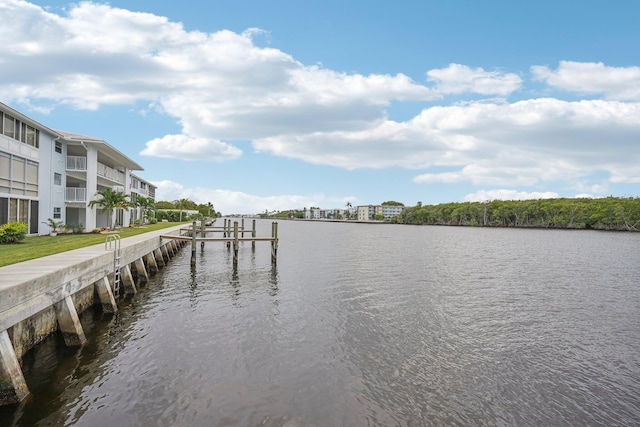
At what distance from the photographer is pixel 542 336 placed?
1385cm

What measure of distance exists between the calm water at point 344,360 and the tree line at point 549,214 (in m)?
115

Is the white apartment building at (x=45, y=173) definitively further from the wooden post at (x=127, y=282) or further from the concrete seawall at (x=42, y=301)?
the concrete seawall at (x=42, y=301)

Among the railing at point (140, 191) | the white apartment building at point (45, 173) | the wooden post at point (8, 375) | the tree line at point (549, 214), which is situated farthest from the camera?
the tree line at point (549, 214)

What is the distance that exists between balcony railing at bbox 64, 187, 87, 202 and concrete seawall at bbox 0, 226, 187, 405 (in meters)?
17.0

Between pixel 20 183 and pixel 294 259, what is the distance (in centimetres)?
2046

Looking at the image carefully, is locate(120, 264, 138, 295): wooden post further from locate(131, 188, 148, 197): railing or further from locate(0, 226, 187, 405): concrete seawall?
locate(131, 188, 148, 197): railing

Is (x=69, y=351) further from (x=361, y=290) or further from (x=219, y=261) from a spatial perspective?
(x=219, y=261)

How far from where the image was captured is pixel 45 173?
2684cm

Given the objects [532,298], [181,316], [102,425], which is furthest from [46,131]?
[532,298]

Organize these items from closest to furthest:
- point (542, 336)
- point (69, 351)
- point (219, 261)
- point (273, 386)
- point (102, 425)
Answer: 1. point (102, 425)
2. point (273, 386)
3. point (69, 351)
4. point (542, 336)
5. point (219, 261)

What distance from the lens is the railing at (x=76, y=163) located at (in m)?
30.6

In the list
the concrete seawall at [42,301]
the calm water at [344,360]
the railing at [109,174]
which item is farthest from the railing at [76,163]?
the concrete seawall at [42,301]

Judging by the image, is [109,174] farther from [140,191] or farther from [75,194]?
[140,191]

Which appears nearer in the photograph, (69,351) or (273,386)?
(273,386)
